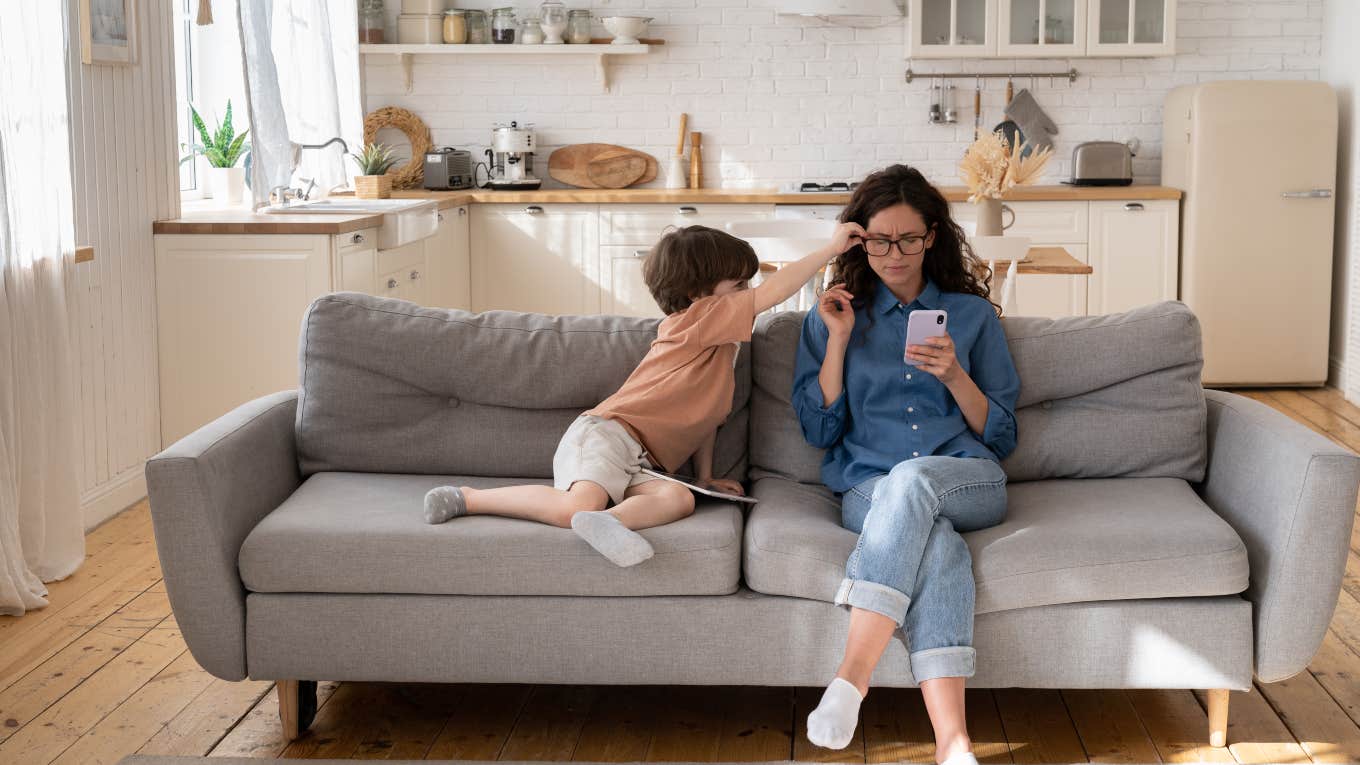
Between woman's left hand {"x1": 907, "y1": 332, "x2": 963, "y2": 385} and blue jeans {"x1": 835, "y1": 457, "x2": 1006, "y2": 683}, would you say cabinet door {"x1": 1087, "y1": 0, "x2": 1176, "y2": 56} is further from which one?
blue jeans {"x1": 835, "y1": 457, "x2": 1006, "y2": 683}

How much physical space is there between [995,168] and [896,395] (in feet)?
5.86

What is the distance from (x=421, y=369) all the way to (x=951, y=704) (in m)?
1.32

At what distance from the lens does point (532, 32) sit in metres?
6.91

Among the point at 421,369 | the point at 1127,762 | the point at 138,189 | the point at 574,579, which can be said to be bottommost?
the point at 1127,762

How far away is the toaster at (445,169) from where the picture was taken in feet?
22.1

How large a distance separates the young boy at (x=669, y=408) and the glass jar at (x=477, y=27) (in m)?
4.32

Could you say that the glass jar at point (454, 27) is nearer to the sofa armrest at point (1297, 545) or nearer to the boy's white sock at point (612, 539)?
the boy's white sock at point (612, 539)

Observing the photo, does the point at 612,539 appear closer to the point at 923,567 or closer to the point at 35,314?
the point at 923,567

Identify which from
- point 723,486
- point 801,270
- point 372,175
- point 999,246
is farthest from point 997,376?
point 372,175

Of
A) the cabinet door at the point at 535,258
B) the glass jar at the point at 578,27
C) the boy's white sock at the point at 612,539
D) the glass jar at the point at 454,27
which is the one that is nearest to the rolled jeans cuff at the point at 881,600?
the boy's white sock at the point at 612,539

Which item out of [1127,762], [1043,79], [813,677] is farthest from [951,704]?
[1043,79]

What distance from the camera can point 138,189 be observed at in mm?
4480

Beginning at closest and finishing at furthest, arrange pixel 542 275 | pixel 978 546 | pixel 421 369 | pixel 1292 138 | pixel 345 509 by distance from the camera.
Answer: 1. pixel 978 546
2. pixel 345 509
3. pixel 421 369
4. pixel 1292 138
5. pixel 542 275

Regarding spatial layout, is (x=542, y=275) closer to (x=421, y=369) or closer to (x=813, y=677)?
(x=421, y=369)
